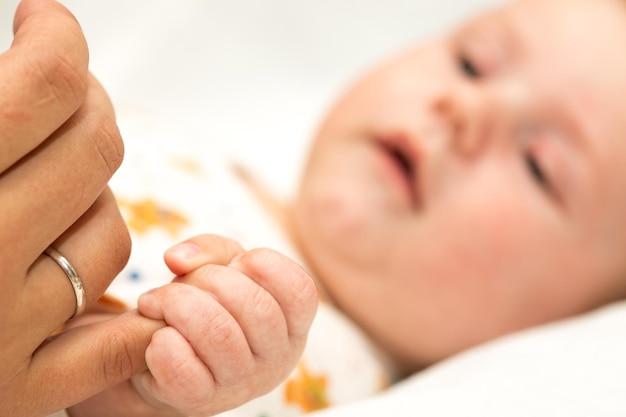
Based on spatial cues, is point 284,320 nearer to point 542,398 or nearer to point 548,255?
point 542,398

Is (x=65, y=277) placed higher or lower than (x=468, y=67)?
higher

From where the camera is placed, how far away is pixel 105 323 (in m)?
0.53

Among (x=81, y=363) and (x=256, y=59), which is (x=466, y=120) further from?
(x=256, y=59)

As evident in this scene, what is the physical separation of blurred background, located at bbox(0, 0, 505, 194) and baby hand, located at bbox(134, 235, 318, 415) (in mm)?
824

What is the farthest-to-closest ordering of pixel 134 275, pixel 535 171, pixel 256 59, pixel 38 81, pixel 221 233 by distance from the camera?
pixel 256 59
pixel 535 171
pixel 221 233
pixel 134 275
pixel 38 81

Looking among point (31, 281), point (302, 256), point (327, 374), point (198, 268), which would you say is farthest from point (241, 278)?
point (302, 256)

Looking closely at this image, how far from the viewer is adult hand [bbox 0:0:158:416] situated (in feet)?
1.47

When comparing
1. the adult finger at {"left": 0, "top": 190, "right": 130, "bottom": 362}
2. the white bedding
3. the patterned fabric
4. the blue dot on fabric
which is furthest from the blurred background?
the adult finger at {"left": 0, "top": 190, "right": 130, "bottom": 362}

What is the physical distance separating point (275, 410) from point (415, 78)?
568 millimetres

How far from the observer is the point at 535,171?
1.06m

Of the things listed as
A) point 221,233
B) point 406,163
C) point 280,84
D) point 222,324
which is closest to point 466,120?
point 406,163

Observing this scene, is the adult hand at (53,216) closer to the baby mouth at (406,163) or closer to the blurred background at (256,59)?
the baby mouth at (406,163)

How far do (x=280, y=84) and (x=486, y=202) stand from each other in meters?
0.84

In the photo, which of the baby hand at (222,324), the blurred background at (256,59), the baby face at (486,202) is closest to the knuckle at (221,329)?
the baby hand at (222,324)
